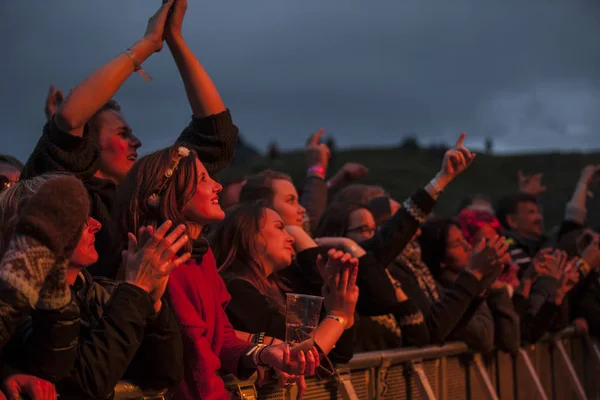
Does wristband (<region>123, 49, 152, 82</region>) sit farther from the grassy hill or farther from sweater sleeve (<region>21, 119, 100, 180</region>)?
the grassy hill

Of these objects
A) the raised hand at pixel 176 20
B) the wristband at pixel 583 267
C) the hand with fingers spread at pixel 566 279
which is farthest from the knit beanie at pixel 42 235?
the wristband at pixel 583 267

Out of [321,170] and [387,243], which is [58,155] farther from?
[321,170]

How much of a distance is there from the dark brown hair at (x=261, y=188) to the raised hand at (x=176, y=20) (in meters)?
1.34

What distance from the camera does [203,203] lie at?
3643 millimetres

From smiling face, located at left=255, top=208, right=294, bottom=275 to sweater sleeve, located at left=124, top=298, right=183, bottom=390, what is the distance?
1.21 m

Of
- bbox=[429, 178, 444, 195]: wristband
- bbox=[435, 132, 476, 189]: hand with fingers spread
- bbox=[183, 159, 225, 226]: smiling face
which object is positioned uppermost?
bbox=[435, 132, 476, 189]: hand with fingers spread

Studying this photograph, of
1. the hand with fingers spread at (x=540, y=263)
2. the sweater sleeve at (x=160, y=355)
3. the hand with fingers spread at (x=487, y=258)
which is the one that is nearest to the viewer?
the sweater sleeve at (x=160, y=355)

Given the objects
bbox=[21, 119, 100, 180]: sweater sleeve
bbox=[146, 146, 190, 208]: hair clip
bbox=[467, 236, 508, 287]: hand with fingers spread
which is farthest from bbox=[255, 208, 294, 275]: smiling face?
bbox=[467, 236, 508, 287]: hand with fingers spread

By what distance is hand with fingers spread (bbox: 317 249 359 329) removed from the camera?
388cm

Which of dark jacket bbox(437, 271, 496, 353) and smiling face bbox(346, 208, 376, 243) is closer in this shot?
smiling face bbox(346, 208, 376, 243)

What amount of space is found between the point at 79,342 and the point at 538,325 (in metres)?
4.81

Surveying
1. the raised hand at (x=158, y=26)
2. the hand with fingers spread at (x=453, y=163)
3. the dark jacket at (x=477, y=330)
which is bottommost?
the dark jacket at (x=477, y=330)

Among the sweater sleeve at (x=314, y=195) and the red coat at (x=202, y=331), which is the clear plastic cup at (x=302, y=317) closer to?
the red coat at (x=202, y=331)

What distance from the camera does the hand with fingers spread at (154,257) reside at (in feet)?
9.20
